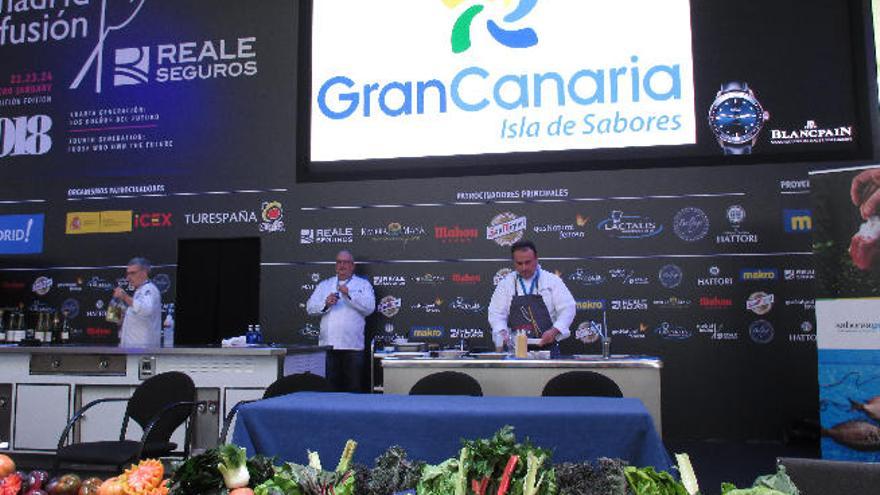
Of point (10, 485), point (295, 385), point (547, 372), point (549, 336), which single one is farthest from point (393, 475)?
point (549, 336)

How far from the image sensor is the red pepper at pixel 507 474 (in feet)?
5.06

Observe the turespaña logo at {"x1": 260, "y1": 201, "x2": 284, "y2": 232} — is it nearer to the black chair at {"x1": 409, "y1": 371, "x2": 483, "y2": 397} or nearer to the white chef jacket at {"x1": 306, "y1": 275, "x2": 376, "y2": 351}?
the white chef jacket at {"x1": 306, "y1": 275, "x2": 376, "y2": 351}

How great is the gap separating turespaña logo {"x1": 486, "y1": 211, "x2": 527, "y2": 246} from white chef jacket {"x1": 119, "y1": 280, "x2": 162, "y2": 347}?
3.06 metres

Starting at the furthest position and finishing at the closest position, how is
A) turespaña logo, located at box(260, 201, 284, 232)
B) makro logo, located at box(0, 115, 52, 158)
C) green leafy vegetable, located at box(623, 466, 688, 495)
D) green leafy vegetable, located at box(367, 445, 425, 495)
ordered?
makro logo, located at box(0, 115, 52, 158)
turespaña logo, located at box(260, 201, 284, 232)
green leafy vegetable, located at box(367, 445, 425, 495)
green leafy vegetable, located at box(623, 466, 688, 495)

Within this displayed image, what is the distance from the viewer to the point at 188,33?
7.77m

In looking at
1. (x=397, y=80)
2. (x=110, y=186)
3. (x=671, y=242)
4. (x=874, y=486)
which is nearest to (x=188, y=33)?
(x=110, y=186)

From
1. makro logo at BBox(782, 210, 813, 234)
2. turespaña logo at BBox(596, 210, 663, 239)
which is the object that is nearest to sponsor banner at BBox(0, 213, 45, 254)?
turespaña logo at BBox(596, 210, 663, 239)

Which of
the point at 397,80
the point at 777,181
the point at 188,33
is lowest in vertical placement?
the point at 777,181

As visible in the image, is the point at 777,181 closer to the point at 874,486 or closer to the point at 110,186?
the point at 874,486

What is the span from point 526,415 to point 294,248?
17.1 ft

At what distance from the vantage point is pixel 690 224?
6.46 metres

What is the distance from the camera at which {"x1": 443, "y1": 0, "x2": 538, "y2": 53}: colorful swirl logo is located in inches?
263

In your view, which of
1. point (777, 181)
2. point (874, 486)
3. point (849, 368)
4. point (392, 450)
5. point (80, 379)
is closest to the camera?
point (874, 486)

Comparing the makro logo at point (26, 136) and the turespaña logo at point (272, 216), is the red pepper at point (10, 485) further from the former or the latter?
the makro logo at point (26, 136)
